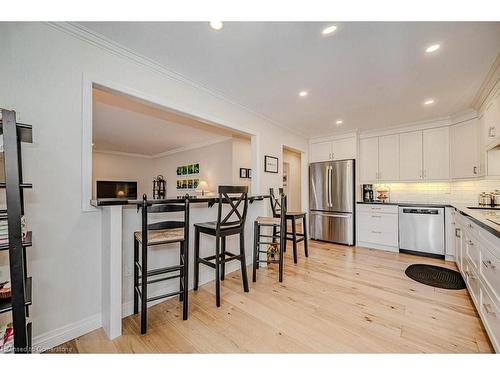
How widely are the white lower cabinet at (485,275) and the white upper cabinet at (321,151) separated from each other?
2848 millimetres

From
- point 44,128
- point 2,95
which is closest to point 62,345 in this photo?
point 44,128

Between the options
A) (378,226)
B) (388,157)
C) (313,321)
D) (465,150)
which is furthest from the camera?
(388,157)

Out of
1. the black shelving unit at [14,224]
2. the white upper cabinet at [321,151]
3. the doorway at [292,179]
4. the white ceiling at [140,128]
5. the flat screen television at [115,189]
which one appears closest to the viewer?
the black shelving unit at [14,224]

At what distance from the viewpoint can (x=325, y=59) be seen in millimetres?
2088

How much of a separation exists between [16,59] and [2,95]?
0.27m

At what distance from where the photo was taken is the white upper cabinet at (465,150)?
3266 millimetres

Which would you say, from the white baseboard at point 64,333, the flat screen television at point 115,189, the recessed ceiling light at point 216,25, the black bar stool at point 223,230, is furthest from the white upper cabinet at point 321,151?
the flat screen television at point 115,189

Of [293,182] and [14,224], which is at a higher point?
[293,182]

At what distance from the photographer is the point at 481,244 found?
5.64ft

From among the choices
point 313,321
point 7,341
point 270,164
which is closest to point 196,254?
point 313,321

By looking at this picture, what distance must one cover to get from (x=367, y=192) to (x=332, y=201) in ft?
2.59

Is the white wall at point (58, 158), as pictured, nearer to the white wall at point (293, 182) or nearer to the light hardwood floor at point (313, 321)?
the light hardwood floor at point (313, 321)

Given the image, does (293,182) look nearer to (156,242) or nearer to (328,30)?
(328,30)

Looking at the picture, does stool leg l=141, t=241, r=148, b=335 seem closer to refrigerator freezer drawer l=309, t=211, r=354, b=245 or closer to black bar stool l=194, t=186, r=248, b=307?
black bar stool l=194, t=186, r=248, b=307
